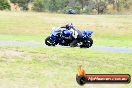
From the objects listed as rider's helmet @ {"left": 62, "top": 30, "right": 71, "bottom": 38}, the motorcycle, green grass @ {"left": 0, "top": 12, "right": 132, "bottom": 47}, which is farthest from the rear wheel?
green grass @ {"left": 0, "top": 12, "right": 132, "bottom": 47}

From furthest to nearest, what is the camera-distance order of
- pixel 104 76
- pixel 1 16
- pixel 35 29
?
pixel 1 16 → pixel 35 29 → pixel 104 76

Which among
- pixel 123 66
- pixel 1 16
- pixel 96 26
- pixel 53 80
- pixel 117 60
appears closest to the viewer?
pixel 53 80

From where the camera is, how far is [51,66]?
18.4 meters

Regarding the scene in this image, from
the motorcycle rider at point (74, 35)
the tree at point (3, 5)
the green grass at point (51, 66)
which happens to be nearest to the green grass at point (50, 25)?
the motorcycle rider at point (74, 35)

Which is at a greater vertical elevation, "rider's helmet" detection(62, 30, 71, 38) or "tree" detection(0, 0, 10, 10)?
"rider's helmet" detection(62, 30, 71, 38)

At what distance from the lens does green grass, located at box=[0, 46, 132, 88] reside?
1519 cm

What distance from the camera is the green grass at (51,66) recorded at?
1519 cm

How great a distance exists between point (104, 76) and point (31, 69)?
725 centimetres

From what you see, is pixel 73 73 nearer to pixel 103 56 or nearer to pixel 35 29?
pixel 103 56

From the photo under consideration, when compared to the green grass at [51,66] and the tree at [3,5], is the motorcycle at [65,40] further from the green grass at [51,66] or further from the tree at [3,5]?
the tree at [3,5]

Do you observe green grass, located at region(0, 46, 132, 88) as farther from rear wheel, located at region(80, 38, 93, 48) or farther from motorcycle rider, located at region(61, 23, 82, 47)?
motorcycle rider, located at region(61, 23, 82, 47)

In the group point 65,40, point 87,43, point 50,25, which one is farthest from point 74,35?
point 50,25

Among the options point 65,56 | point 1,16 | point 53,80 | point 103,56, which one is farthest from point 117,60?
point 1,16

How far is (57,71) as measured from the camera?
17391 millimetres
